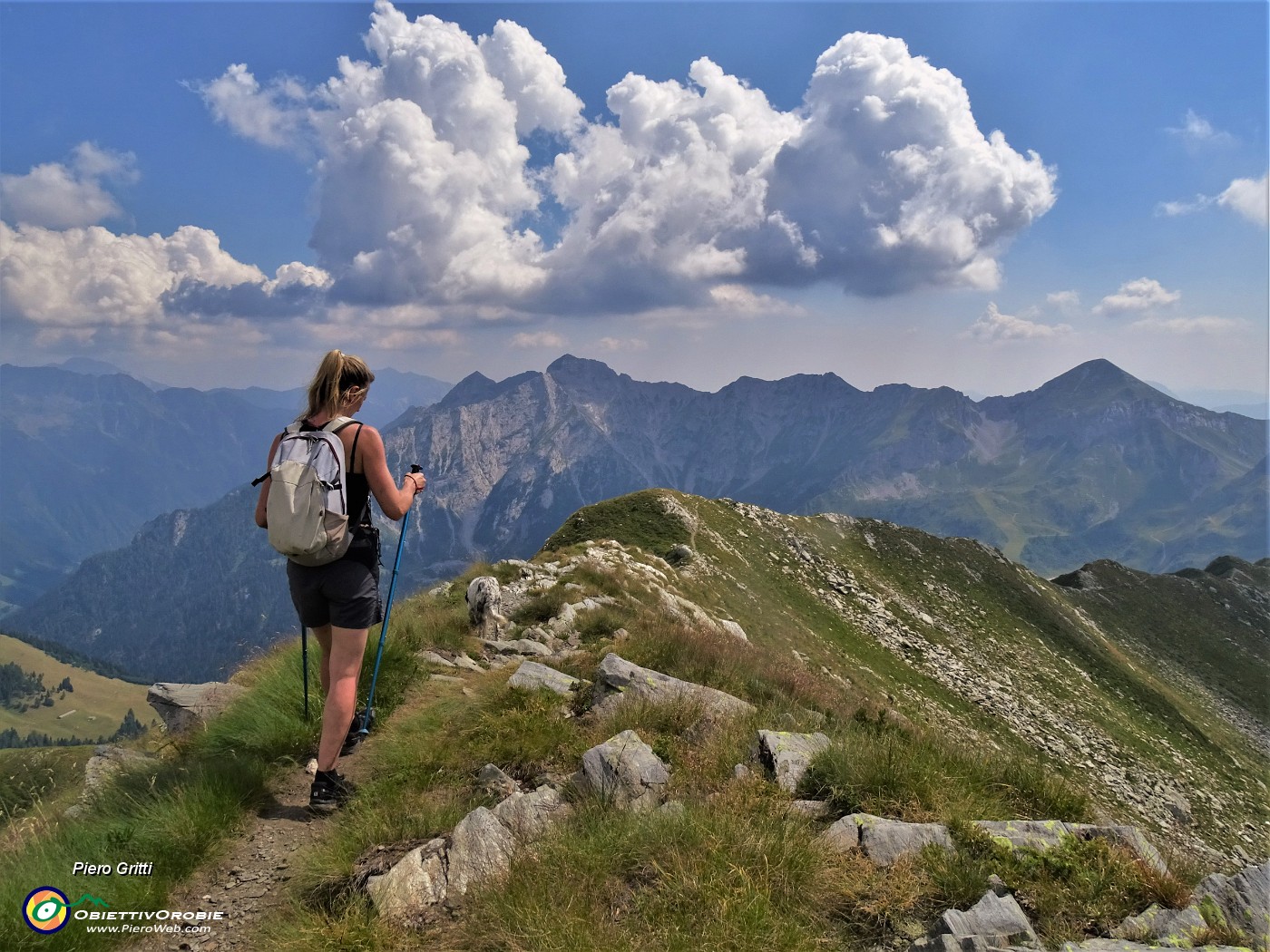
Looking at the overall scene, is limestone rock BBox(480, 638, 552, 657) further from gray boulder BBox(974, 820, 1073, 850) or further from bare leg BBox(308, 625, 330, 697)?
gray boulder BBox(974, 820, 1073, 850)

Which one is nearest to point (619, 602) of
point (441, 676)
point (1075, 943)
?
point (441, 676)

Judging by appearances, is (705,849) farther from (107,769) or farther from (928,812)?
(107,769)

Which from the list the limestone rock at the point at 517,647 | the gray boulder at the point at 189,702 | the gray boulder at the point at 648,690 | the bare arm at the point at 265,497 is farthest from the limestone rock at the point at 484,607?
the bare arm at the point at 265,497

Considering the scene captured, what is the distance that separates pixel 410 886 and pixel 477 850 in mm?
529

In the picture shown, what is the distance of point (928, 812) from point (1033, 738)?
38.7m

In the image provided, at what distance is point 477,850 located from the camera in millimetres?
4945

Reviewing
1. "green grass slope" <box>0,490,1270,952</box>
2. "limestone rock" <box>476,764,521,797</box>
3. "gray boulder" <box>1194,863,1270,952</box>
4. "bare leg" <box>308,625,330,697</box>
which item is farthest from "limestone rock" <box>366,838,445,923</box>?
"gray boulder" <box>1194,863,1270,952</box>

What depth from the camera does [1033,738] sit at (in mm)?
35844

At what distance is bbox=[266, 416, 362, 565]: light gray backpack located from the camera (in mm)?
5734

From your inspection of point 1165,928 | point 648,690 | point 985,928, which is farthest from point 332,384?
point 1165,928

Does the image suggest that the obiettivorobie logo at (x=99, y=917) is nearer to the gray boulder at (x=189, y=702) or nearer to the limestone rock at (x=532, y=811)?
the limestone rock at (x=532, y=811)

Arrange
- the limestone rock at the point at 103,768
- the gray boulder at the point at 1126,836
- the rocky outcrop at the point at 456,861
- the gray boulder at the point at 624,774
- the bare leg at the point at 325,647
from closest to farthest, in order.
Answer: the rocky outcrop at the point at 456,861 → the gray boulder at the point at 1126,836 → the gray boulder at the point at 624,774 → the limestone rock at the point at 103,768 → the bare leg at the point at 325,647

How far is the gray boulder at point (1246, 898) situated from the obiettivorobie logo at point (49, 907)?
796 centimetres

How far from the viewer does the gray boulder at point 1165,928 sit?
12.6ft
